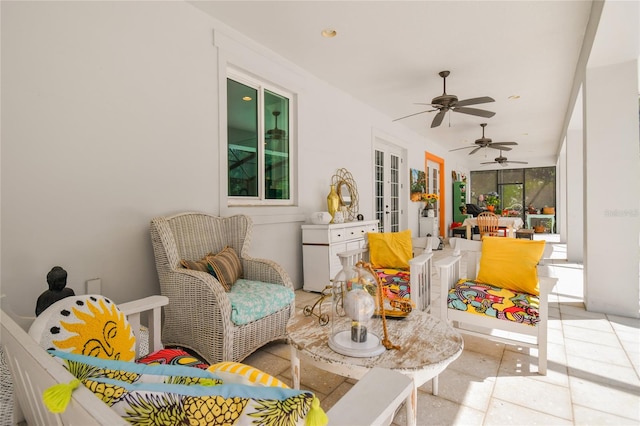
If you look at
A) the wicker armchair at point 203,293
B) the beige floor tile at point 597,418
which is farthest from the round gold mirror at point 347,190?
the beige floor tile at point 597,418

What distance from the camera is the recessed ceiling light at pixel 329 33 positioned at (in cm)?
314

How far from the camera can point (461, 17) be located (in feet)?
9.64

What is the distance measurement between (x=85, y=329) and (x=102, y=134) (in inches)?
65.5

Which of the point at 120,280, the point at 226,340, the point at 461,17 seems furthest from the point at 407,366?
the point at 461,17

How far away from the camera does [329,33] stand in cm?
319

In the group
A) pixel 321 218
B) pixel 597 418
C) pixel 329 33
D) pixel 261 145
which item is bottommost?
pixel 597 418

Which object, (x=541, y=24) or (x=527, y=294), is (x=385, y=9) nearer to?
(x=541, y=24)

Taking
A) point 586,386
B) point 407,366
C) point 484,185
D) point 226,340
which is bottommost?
point 586,386

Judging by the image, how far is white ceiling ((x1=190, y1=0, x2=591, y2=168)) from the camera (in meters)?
2.80

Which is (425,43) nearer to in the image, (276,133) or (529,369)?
(276,133)

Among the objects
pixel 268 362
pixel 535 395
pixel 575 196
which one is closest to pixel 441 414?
pixel 535 395

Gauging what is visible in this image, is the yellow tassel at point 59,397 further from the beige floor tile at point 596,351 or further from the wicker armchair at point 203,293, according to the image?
the beige floor tile at point 596,351

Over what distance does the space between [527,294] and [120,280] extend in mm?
2826

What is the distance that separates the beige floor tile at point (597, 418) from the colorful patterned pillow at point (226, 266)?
2122mm
